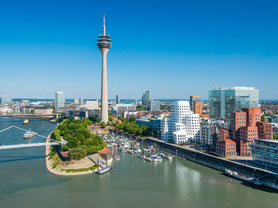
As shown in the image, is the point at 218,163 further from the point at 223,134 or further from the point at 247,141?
the point at 223,134

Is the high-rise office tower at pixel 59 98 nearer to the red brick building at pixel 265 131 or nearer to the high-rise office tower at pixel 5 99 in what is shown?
the high-rise office tower at pixel 5 99

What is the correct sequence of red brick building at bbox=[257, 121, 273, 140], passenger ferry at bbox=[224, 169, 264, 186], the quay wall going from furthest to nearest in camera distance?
red brick building at bbox=[257, 121, 273, 140], passenger ferry at bbox=[224, 169, 264, 186], the quay wall

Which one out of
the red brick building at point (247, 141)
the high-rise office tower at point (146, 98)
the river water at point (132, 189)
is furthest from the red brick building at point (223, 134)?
the high-rise office tower at point (146, 98)

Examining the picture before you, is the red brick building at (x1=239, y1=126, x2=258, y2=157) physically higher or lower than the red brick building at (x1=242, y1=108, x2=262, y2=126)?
lower

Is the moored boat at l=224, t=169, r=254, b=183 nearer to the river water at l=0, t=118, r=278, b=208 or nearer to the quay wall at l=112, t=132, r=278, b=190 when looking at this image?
the quay wall at l=112, t=132, r=278, b=190

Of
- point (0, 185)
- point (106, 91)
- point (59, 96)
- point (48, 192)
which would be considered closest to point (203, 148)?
point (48, 192)

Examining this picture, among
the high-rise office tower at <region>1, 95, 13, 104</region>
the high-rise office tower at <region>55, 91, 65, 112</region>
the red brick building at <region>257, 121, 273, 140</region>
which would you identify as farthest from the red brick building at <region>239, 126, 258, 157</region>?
the high-rise office tower at <region>1, 95, 13, 104</region>

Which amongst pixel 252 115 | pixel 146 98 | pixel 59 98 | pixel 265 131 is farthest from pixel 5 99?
pixel 265 131
